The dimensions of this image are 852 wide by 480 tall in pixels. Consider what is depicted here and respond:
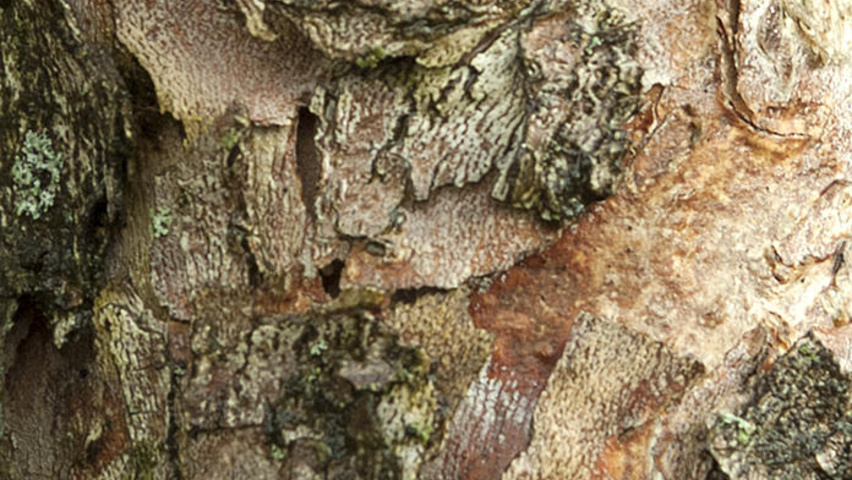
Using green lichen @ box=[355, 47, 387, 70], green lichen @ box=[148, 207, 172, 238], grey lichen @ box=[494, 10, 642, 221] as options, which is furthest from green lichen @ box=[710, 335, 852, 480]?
green lichen @ box=[148, 207, 172, 238]

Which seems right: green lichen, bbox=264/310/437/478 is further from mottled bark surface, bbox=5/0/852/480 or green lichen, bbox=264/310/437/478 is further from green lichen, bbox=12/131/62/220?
green lichen, bbox=12/131/62/220

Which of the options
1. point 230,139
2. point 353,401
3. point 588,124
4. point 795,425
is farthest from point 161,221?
point 795,425

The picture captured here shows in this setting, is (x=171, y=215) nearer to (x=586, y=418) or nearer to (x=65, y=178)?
(x=65, y=178)

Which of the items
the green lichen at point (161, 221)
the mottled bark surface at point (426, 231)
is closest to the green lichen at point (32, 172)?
the mottled bark surface at point (426, 231)

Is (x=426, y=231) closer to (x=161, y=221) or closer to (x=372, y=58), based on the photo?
(x=372, y=58)

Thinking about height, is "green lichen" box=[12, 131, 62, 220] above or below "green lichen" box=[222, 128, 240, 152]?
below

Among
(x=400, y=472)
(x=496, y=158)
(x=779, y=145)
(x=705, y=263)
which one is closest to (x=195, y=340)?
(x=400, y=472)

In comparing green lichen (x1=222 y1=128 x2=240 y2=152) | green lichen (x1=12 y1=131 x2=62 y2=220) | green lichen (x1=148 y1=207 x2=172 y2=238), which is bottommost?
green lichen (x1=148 y1=207 x2=172 y2=238)
